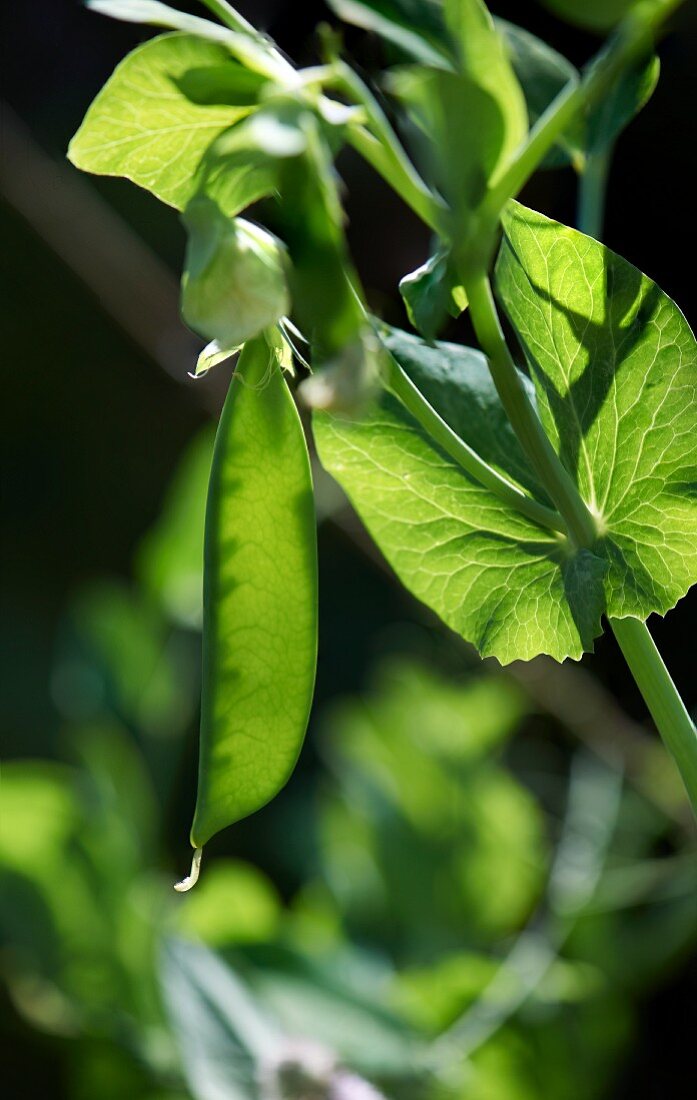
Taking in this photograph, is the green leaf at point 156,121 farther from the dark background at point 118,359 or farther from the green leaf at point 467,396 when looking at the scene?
the dark background at point 118,359

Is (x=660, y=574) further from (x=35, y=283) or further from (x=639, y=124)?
(x=35, y=283)

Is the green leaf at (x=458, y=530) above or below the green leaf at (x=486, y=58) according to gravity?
below

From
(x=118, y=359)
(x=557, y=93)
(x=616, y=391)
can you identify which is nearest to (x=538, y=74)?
(x=557, y=93)

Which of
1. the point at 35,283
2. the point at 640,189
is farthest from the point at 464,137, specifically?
the point at 35,283

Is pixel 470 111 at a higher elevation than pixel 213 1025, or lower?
higher

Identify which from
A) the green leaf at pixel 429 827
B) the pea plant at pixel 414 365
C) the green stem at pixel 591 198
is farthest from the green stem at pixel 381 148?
the green leaf at pixel 429 827

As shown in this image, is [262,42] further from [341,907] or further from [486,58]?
[341,907]
